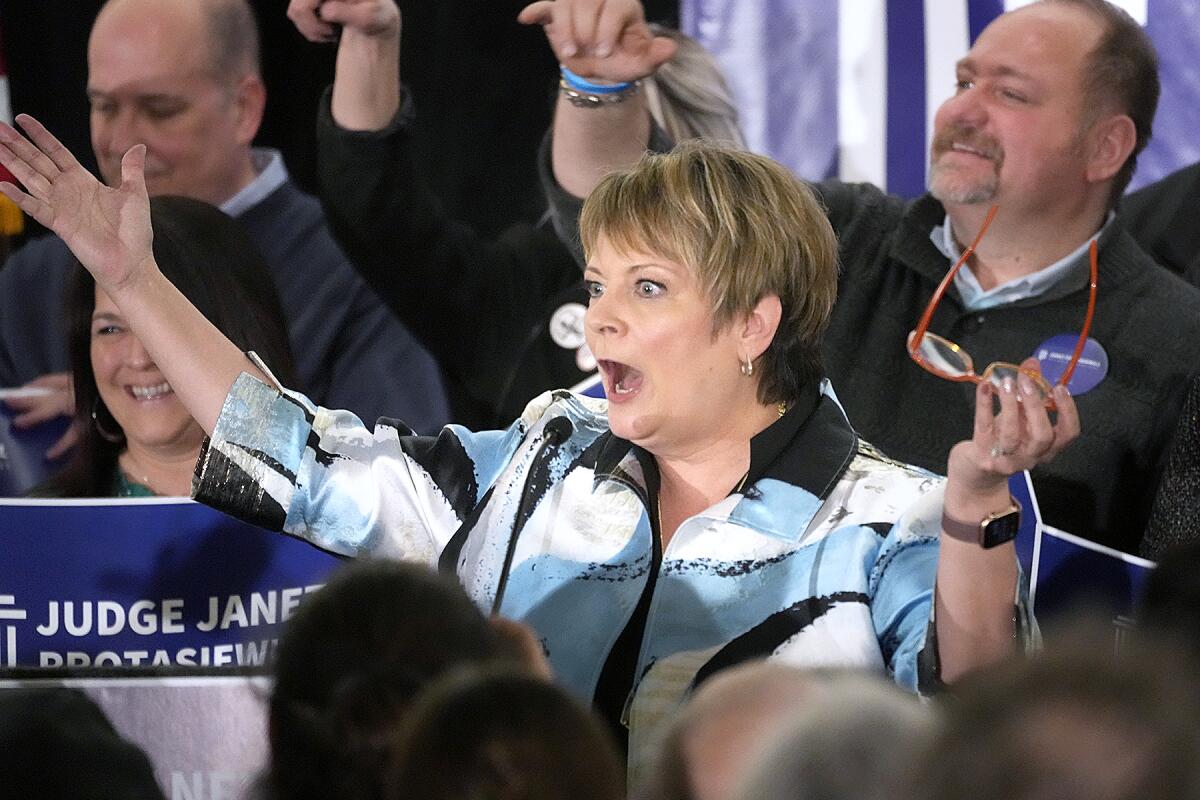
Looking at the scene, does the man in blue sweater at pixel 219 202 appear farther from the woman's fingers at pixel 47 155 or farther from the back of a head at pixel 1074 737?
the back of a head at pixel 1074 737

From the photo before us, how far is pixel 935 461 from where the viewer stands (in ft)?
10.8

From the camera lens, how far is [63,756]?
3.84 ft

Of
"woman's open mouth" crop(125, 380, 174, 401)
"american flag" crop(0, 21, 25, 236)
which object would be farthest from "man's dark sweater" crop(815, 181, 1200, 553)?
"american flag" crop(0, 21, 25, 236)

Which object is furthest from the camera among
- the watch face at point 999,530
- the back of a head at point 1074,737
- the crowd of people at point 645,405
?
the watch face at point 999,530

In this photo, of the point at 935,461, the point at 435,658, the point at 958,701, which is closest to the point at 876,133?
the point at 935,461

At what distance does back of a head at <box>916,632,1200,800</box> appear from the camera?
79 centimetres

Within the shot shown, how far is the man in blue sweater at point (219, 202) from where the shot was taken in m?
3.46

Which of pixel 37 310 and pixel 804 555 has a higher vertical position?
pixel 804 555

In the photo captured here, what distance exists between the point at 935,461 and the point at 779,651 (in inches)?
53.8

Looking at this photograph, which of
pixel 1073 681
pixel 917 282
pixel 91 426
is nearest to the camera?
pixel 1073 681

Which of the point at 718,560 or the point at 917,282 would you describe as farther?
the point at 917,282

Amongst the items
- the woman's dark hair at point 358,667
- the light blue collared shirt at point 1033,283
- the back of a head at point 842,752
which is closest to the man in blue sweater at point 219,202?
the light blue collared shirt at point 1033,283

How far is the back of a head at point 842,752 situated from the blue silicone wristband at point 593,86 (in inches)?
96.4

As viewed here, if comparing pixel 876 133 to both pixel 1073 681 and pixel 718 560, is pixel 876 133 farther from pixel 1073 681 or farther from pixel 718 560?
pixel 1073 681
